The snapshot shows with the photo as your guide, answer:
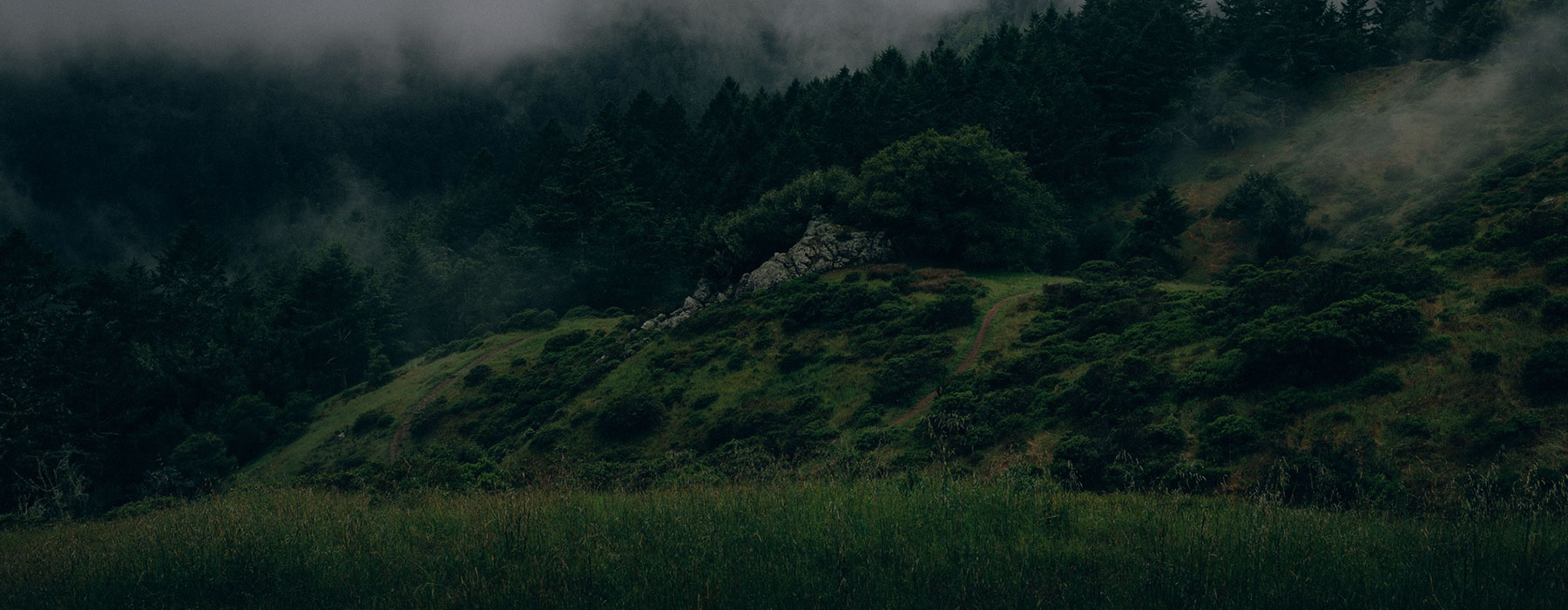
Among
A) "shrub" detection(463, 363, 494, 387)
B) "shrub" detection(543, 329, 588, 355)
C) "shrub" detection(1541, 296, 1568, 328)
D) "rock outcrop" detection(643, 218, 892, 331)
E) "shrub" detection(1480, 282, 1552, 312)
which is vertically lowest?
"shrub" detection(1541, 296, 1568, 328)

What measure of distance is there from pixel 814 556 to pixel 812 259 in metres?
44.1

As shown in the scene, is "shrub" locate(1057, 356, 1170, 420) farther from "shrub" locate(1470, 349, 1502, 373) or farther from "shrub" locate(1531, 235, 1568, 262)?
"shrub" locate(1531, 235, 1568, 262)

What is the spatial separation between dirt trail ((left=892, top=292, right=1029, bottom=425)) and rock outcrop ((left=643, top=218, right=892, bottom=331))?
12.9 meters

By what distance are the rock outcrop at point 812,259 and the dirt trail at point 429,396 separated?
49.4 feet

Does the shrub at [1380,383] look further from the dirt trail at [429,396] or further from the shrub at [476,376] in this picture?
the shrub at [476,376]

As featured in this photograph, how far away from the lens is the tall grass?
7.16 meters

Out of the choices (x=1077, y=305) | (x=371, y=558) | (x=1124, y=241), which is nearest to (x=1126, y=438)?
(x=1077, y=305)

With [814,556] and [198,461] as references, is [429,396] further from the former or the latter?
[814,556]

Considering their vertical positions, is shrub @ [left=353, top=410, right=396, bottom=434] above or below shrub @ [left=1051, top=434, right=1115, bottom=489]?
above

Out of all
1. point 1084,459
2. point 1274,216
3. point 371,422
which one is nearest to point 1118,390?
point 1084,459

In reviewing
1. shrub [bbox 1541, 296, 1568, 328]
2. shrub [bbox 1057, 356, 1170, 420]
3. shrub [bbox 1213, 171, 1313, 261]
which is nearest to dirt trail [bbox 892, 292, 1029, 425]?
shrub [bbox 1057, 356, 1170, 420]

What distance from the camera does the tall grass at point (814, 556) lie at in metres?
7.16

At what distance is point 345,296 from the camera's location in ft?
251

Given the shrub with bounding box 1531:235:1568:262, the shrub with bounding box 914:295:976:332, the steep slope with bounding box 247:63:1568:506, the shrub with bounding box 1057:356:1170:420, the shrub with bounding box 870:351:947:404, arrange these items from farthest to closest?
the shrub with bounding box 914:295:976:332 < the shrub with bounding box 870:351:947:404 < the shrub with bounding box 1057:356:1170:420 < the shrub with bounding box 1531:235:1568:262 < the steep slope with bounding box 247:63:1568:506
